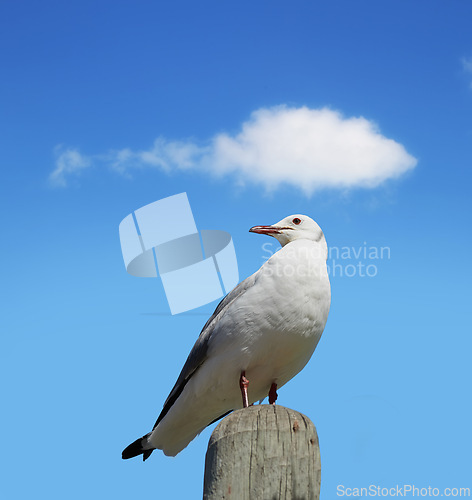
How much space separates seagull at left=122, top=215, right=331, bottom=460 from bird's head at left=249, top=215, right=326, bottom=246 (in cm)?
1

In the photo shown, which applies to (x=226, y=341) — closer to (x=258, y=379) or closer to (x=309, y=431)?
(x=258, y=379)

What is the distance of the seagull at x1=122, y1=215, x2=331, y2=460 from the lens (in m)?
5.13

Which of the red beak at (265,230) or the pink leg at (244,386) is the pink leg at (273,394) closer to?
the pink leg at (244,386)

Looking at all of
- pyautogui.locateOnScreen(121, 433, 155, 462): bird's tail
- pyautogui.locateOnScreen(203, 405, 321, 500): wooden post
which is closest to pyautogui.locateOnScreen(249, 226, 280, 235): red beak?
pyautogui.locateOnScreen(121, 433, 155, 462): bird's tail

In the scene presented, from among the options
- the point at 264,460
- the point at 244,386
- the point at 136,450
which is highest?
the point at 244,386

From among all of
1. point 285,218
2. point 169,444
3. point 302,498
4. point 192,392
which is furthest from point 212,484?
point 285,218

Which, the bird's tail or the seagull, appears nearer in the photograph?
the seagull

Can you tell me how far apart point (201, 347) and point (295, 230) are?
1.65 metres

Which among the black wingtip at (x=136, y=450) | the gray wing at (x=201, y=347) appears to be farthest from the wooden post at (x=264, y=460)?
the black wingtip at (x=136, y=450)

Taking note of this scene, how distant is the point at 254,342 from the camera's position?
16.8 feet

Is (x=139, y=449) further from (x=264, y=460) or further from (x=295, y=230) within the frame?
(x=264, y=460)

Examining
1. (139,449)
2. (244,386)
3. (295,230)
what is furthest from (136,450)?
(295,230)

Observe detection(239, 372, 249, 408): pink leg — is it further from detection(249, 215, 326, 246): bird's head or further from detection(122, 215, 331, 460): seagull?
detection(249, 215, 326, 246): bird's head

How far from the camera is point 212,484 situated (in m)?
3.13
